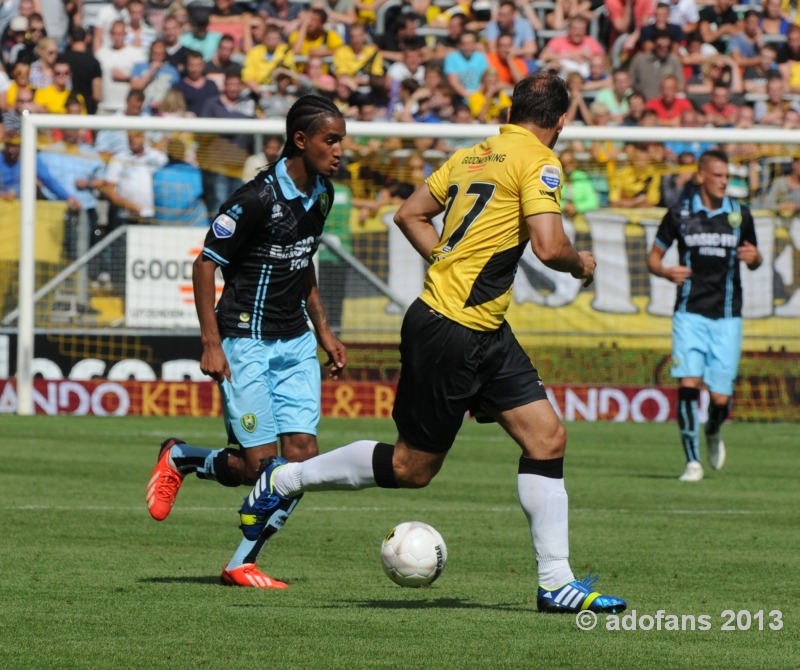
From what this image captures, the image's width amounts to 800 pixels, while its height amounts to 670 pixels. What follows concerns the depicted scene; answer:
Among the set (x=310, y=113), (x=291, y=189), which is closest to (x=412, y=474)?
(x=291, y=189)

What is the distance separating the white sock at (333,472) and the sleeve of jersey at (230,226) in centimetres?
117

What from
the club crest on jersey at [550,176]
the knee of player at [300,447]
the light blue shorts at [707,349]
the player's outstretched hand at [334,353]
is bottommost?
the light blue shorts at [707,349]

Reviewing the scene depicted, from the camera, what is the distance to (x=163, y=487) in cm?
797

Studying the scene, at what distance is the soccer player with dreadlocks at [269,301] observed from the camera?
751cm

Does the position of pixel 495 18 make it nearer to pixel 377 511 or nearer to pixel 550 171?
pixel 377 511

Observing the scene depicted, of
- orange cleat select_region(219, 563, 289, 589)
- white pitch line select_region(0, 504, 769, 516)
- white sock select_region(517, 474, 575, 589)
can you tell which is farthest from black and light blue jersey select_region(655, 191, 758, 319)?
white sock select_region(517, 474, 575, 589)

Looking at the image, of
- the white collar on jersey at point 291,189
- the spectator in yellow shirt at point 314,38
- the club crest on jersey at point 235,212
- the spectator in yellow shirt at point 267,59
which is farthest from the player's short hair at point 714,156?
the spectator in yellow shirt at point 314,38

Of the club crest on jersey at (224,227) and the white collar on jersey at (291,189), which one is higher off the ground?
the white collar on jersey at (291,189)

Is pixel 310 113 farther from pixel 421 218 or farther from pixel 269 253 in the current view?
pixel 421 218

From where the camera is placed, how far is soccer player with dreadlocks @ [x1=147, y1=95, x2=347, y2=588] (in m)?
7.51

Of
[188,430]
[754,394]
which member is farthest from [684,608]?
[754,394]

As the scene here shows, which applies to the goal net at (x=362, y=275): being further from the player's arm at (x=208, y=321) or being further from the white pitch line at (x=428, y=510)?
the player's arm at (x=208, y=321)

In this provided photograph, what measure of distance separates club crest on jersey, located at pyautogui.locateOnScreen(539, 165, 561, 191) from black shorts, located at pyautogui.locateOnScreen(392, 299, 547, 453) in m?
0.69

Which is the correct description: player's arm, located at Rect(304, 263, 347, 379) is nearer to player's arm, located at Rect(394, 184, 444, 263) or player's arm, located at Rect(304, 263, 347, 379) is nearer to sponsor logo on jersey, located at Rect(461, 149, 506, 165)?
player's arm, located at Rect(394, 184, 444, 263)
